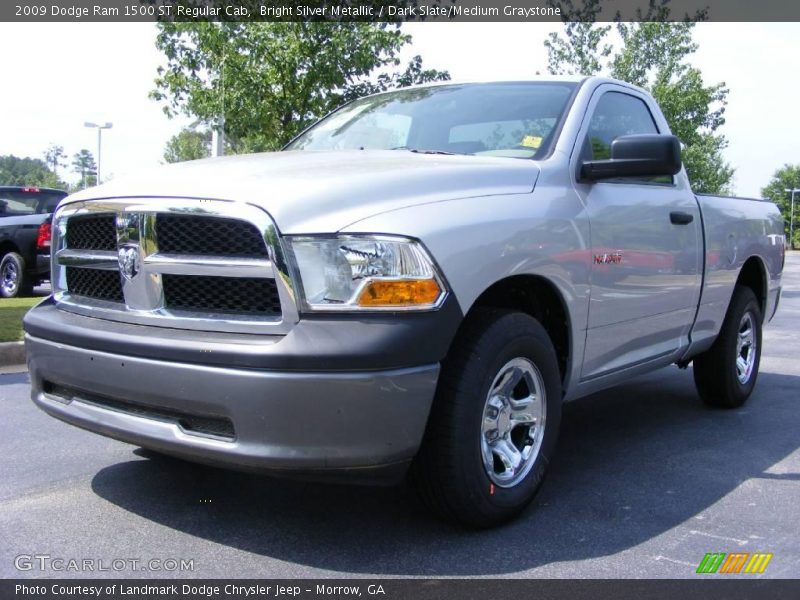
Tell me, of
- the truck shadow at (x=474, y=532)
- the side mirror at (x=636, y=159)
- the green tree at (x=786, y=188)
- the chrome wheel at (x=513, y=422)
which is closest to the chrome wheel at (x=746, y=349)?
the truck shadow at (x=474, y=532)

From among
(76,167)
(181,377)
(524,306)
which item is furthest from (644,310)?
(76,167)

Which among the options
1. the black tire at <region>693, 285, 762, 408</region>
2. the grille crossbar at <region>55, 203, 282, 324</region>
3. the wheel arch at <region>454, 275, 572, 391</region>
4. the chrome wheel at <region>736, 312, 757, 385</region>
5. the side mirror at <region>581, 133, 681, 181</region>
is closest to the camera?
the grille crossbar at <region>55, 203, 282, 324</region>

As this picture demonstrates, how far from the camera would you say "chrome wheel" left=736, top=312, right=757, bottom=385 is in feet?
18.6

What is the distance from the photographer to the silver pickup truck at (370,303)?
106 inches

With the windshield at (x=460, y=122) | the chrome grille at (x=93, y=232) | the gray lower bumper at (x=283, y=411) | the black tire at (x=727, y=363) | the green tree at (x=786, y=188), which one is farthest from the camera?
the green tree at (x=786, y=188)

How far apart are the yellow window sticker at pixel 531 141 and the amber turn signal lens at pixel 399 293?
129 centimetres

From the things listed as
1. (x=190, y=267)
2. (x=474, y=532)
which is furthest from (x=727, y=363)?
(x=190, y=267)

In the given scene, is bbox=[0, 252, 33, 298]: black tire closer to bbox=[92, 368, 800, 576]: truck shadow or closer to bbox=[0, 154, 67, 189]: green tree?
bbox=[92, 368, 800, 576]: truck shadow

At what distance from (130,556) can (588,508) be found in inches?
71.6

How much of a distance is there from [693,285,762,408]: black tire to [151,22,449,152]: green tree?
7488 millimetres

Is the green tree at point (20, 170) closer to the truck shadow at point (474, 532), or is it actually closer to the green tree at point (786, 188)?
the green tree at point (786, 188)

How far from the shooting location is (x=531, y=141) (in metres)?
3.88

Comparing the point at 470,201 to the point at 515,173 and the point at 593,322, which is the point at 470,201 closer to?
the point at 515,173

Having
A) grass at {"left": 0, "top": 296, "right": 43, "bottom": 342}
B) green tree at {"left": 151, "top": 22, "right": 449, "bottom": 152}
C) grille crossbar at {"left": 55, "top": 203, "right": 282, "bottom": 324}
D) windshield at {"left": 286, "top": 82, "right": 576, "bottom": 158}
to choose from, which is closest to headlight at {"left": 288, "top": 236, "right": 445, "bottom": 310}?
grille crossbar at {"left": 55, "top": 203, "right": 282, "bottom": 324}
